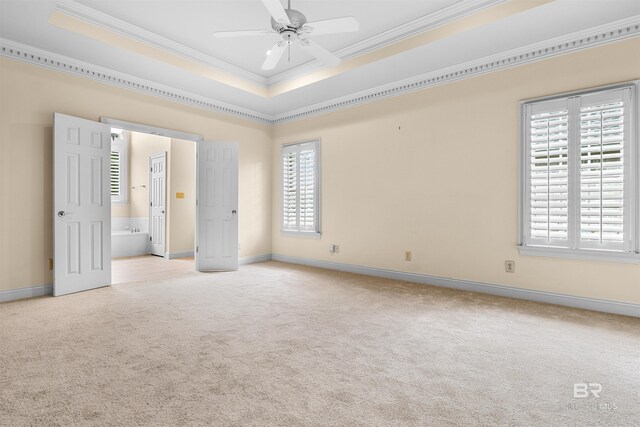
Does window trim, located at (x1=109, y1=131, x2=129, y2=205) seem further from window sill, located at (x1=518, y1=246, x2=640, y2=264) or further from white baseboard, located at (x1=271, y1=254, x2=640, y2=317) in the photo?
window sill, located at (x1=518, y1=246, x2=640, y2=264)

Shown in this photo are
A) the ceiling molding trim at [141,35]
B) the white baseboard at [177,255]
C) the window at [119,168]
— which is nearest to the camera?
the ceiling molding trim at [141,35]

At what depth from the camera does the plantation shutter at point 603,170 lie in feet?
10.6

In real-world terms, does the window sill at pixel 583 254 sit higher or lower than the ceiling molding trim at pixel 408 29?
lower

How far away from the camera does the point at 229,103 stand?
583 centimetres

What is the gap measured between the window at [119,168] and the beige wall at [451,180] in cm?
529

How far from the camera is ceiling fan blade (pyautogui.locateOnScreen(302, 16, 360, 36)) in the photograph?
9.25 feet

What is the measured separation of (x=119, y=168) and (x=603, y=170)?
9.25 metres

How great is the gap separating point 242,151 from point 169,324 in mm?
3826

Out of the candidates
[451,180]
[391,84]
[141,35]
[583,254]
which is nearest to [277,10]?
[141,35]

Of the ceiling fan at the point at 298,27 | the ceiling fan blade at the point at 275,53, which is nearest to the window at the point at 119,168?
the ceiling fan blade at the point at 275,53

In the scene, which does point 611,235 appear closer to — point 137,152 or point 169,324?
point 169,324

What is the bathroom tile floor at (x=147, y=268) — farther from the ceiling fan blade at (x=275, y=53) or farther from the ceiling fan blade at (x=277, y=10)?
the ceiling fan blade at (x=277, y=10)

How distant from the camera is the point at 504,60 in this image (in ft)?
12.8

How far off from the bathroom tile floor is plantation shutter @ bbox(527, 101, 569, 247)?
4.88 meters
